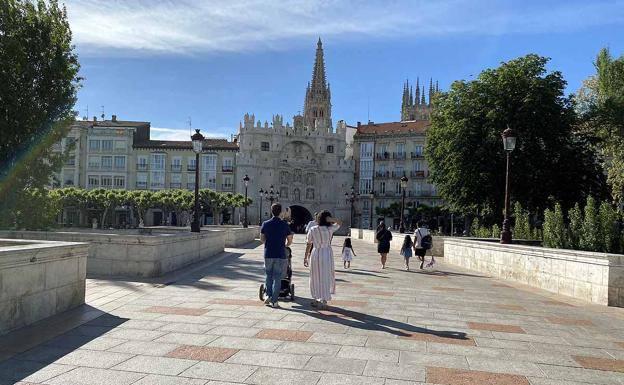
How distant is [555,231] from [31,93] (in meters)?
20.3

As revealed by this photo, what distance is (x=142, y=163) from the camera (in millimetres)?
78438

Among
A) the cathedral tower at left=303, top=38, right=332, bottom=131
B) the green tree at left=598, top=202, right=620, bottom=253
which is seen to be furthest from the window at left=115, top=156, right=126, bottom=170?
the green tree at left=598, top=202, right=620, bottom=253

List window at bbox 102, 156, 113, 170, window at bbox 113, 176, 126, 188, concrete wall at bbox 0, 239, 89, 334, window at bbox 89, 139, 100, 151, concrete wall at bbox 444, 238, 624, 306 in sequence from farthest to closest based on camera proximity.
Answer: window at bbox 113, 176, 126, 188
window at bbox 102, 156, 113, 170
window at bbox 89, 139, 100, 151
concrete wall at bbox 444, 238, 624, 306
concrete wall at bbox 0, 239, 89, 334

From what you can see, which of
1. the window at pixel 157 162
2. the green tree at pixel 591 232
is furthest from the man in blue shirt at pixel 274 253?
the window at pixel 157 162

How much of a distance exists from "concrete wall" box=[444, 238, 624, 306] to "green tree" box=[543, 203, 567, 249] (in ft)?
6.05

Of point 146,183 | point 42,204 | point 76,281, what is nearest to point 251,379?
point 76,281

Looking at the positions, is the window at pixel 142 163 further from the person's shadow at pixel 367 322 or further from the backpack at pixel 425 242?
the person's shadow at pixel 367 322

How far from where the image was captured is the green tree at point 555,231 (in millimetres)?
16828

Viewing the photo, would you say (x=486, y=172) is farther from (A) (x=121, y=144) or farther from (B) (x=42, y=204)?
(A) (x=121, y=144)

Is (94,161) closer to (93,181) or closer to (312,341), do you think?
(93,181)

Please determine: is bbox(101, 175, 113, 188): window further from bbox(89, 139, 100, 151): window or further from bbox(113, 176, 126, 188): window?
bbox(89, 139, 100, 151): window

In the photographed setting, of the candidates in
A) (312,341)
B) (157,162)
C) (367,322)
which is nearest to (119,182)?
(157,162)

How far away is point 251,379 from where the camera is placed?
4973 mm

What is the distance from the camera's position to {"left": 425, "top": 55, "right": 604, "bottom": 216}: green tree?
30422 millimetres
